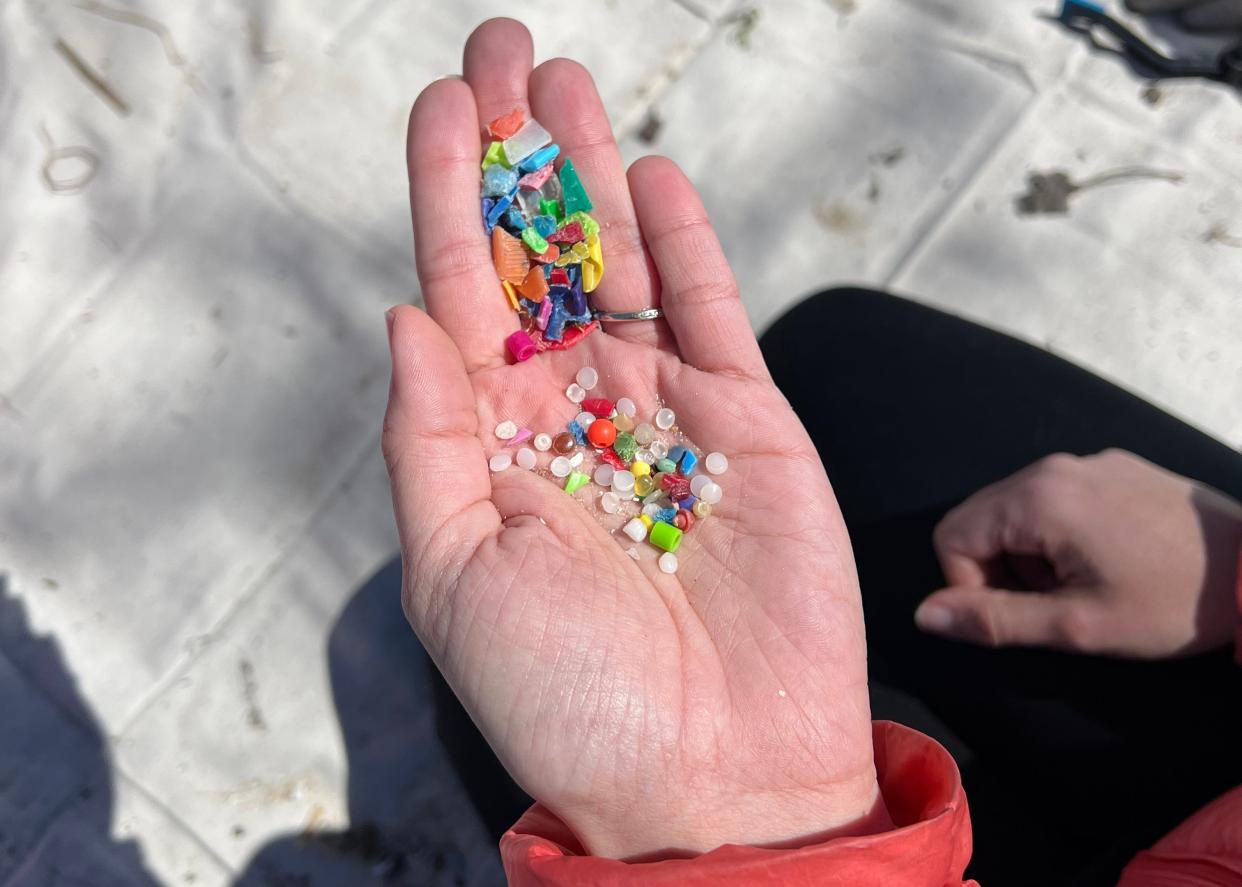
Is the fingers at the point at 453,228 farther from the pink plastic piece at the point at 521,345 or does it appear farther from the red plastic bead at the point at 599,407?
the red plastic bead at the point at 599,407

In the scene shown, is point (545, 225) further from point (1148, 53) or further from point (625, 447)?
point (1148, 53)

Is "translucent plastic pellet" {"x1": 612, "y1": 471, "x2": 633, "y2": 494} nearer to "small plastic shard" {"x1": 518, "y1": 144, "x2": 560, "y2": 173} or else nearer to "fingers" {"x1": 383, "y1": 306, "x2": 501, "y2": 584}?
"fingers" {"x1": 383, "y1": 306, "x2": 501, "y2": 584}

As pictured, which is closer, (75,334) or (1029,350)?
(1029,350)

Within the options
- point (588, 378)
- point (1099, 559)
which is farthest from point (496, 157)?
point (1099, 559)

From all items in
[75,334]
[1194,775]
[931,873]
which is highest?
[75,334]

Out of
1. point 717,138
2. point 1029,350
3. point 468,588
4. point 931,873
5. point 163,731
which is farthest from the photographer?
point 717,138

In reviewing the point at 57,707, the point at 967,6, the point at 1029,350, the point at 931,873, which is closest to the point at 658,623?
the point at 931,873

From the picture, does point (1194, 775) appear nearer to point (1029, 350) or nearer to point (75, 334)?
point (1029, 350)

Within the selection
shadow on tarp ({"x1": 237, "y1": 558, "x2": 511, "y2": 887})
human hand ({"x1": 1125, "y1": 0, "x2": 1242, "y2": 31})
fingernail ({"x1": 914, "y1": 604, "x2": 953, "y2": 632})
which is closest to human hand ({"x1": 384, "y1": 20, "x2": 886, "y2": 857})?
fingernail ({"x1": 914, "y1": 604, "x2": 953, "y2": 632})
